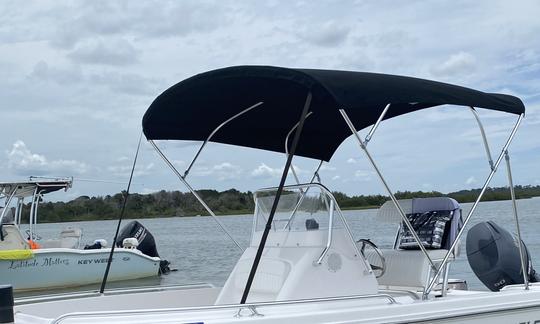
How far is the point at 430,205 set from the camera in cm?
655

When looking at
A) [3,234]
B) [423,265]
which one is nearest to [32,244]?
[3,234]

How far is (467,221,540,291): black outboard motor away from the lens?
23.5ft

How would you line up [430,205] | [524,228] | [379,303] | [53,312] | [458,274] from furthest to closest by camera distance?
[524,228]
[458,274]
[430,205]
[53,312]
[379,303]

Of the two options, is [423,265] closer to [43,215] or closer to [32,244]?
[32,244]

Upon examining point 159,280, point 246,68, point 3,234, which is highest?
point 246,68

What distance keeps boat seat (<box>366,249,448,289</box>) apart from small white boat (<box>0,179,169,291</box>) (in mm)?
10266

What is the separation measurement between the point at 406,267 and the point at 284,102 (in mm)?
1657

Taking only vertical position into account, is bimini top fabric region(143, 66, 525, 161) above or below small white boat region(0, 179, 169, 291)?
above

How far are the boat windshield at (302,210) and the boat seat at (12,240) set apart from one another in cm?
1088

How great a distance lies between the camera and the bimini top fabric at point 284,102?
15.6ft

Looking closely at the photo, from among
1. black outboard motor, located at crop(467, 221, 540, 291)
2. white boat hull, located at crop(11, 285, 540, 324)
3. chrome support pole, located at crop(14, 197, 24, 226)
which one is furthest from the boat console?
chrome support pole, located at crop(14, 197, 24, 226)

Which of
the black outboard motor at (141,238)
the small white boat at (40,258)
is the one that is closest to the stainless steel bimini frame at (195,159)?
the small white boat at (40,258)

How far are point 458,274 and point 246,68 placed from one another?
10509mm

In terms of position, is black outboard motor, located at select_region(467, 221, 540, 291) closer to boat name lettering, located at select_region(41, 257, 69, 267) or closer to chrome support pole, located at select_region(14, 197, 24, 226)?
boat name lettering, located at select_region(41, 257, 69, 267)
